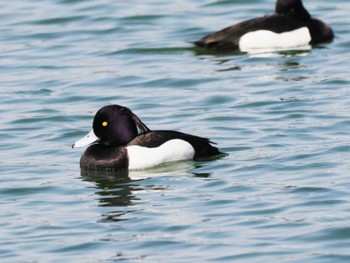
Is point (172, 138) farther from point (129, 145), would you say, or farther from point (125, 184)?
point (125, 184)

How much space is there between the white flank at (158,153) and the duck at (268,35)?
6150 mm

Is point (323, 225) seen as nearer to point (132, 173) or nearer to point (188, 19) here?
point (132, 173)

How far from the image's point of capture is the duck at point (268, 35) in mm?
19625

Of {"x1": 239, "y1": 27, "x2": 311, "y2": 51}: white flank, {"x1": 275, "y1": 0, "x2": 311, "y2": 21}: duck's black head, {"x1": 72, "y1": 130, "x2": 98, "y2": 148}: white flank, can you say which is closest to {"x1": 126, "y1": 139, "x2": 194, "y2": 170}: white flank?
{"x1": 72, "y1": 130, "x2": 98, "y2": 148}: white flank

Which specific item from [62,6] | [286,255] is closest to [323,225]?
[286,255]

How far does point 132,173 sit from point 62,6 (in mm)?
10281

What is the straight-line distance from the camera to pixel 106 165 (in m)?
13.5

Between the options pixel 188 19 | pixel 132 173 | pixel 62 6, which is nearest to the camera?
pixel 132 173

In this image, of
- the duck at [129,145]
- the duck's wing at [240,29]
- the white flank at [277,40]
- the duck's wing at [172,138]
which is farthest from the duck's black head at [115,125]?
the white flank at [277,40]

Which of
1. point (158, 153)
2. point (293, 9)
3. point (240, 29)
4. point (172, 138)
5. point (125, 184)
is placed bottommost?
point (125, 184)

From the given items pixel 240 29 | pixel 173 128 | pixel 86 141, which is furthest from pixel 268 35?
pixel 86 141

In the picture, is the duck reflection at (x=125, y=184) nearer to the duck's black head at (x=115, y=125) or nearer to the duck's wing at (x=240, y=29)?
the duck's black head at (x=115, y=125)

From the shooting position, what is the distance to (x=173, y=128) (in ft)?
50.1

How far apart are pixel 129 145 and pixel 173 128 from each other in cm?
172
